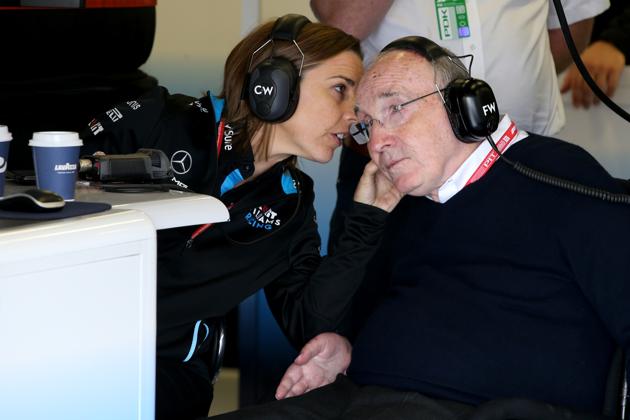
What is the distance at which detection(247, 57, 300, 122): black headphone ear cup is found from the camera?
6.84 feet

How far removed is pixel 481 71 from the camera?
2592 mm

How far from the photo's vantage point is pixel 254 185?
2.21m

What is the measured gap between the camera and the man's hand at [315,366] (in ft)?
6.93

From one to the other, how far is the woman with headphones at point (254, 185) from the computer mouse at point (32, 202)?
2.10 feet

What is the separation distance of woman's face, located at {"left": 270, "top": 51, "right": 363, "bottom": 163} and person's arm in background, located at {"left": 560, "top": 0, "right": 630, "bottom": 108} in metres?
1.21

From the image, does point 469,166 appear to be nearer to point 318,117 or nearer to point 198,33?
point 318,117

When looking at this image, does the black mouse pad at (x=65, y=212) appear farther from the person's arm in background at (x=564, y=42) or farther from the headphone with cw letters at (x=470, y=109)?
the person's arm in background at (x=564, y=42)

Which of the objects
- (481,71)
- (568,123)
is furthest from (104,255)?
(568,123)

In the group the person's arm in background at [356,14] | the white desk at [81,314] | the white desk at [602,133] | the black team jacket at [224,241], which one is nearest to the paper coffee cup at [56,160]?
the white desk at [81,314]

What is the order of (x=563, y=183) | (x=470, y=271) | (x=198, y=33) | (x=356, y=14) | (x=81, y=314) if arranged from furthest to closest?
1. (x=198, y=33)
2. (x=356, y=14)
3. (x=470, y=271)
4. (x=563, y=183)
5. (x=81, y=314)

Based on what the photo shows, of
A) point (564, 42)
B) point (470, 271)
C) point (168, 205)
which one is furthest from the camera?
point (564, 42)

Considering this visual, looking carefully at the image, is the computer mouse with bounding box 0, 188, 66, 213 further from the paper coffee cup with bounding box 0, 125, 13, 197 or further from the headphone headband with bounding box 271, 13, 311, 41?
the headphone headband with bounding box 271, 13, 311, 41

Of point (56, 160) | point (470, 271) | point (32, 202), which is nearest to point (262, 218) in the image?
point (470, 271)

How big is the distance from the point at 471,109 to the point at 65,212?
0.81 meters
